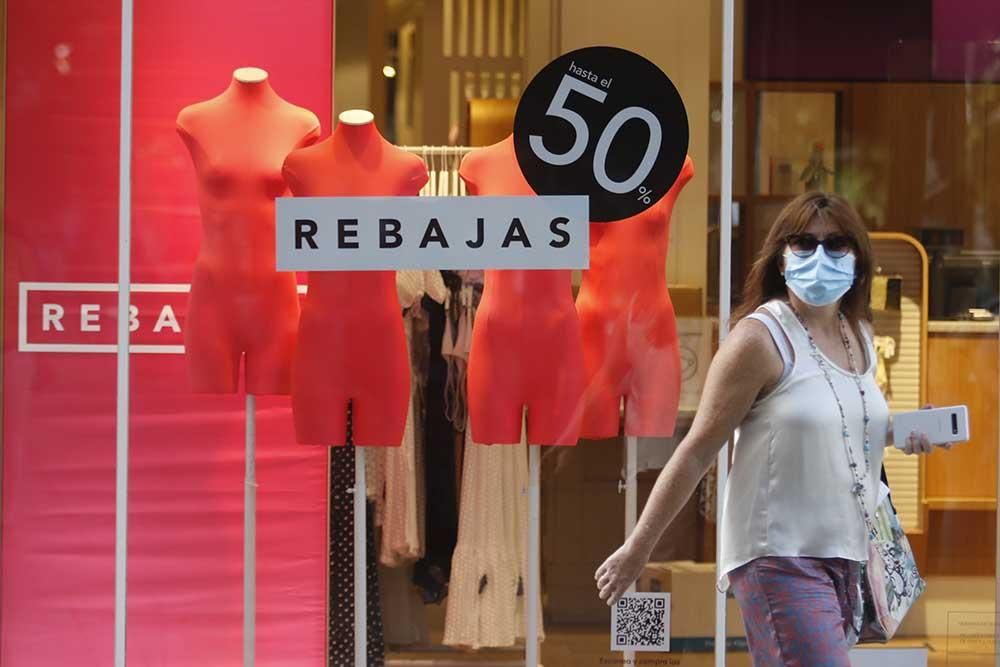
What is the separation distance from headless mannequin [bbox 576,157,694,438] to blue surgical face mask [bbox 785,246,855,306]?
76 cm

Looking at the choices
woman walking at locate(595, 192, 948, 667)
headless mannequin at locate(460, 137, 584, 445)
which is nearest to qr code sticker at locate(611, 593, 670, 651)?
headless mannequin at locate(460, 137, 584, 445)

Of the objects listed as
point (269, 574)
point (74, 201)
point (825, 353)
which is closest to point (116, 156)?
point (74, 201)

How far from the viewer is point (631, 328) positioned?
12.9 feet

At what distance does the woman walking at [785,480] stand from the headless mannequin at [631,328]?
83 cm

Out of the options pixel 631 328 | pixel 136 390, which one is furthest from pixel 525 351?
pixel 136 390

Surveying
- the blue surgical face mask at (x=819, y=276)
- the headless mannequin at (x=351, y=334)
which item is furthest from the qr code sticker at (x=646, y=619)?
the blue surgical face mask at (x=819, y=276)

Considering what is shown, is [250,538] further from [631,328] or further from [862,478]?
[862,478]

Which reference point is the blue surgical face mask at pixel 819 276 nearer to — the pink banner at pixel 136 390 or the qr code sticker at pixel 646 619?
the qr code sticker at pixel 646 619

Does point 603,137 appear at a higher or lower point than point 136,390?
higher

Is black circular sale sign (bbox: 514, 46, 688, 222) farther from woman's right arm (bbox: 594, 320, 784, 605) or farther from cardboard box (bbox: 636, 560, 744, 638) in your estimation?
cardboard box (bbox: 636, 560, 744, 638)

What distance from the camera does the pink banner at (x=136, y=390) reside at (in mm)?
4301

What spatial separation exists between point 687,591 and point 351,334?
127cm

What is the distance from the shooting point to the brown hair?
324 centimetres

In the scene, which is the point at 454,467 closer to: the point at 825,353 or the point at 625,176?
the point at 625,176
